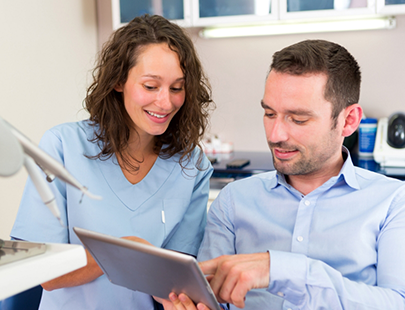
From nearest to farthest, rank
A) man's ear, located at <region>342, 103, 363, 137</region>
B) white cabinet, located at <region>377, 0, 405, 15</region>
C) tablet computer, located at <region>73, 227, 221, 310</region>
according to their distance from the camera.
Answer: tablet computer, located at <region>73, 227, 221, 310</region> → man's ear, located at <region>342, 103, 363, 137</region> → white cabinet, located at <region>377, 0, 405, 15</region>

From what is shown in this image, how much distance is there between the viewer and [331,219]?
43.0 inches

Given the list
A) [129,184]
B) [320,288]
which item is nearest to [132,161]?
[129,184]

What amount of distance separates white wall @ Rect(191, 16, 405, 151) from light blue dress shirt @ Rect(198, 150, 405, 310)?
5.25 feet

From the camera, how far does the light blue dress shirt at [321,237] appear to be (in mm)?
877

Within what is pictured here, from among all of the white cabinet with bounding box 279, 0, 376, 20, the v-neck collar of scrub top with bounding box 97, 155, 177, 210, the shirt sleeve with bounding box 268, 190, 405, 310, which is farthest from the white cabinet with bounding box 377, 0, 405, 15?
the shirt sleeve with bounding box 268, 190, 405, 310

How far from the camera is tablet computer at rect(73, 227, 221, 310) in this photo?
69 cm

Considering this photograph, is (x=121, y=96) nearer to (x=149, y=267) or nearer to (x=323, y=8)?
(x=149, y=267)

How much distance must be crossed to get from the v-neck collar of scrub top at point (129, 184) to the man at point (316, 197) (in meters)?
0.21

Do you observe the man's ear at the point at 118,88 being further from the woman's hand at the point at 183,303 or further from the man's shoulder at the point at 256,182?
the woman's hand at the point at 183,303

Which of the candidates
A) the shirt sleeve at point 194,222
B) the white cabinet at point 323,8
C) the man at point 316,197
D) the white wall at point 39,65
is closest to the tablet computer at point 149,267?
the man at point 316,197

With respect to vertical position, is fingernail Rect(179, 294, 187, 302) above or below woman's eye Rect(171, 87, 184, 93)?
below

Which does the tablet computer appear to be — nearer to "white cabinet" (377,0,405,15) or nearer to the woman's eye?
the woman's eye

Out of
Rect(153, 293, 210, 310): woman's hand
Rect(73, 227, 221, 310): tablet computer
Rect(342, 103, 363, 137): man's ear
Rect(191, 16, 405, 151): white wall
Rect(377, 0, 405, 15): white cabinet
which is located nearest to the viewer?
Rect(73, 227, 221, 310): tablet computer

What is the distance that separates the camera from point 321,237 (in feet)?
3.54
